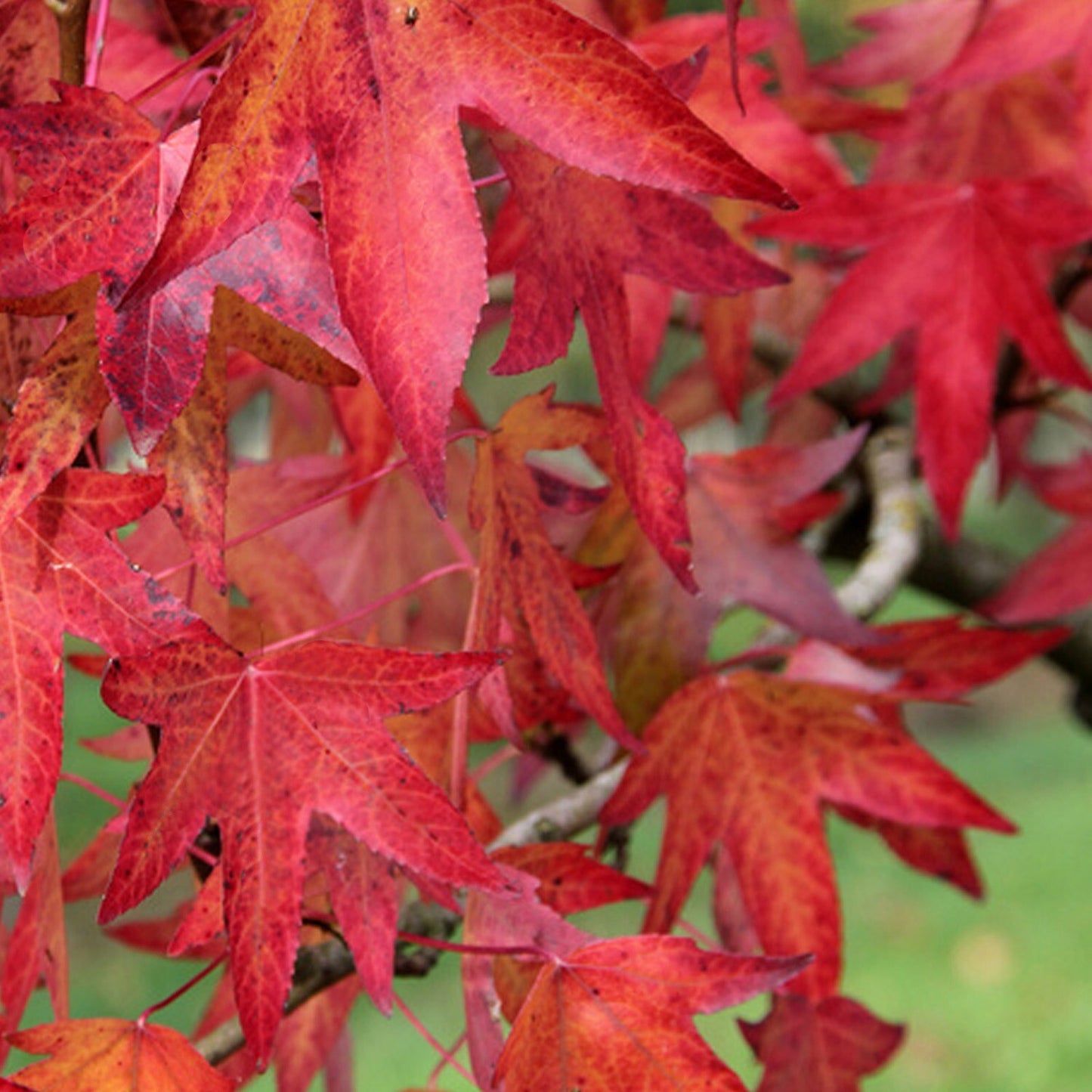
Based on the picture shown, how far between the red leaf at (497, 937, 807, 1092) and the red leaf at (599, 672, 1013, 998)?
6.3 inches

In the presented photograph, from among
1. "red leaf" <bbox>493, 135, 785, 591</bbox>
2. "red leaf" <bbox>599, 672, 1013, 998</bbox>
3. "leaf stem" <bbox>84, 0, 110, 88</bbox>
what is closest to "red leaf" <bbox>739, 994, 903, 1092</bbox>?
"red leaf" <bbox>599, 672, 1013, 998</bbox>

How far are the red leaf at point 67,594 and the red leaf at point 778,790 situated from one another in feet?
0.96

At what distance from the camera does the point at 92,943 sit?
3.88m

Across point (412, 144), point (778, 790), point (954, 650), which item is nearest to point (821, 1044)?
point (778, 790)

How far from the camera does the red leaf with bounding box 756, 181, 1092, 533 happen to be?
A: 0.91m

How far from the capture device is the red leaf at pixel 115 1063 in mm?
477

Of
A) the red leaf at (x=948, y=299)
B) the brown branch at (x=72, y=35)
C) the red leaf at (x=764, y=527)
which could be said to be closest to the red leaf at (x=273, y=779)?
the brown branch at (x=72, y=35)

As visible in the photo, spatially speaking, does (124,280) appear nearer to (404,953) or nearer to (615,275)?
(615,275)

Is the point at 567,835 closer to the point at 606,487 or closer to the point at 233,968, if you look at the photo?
the point at 606,487

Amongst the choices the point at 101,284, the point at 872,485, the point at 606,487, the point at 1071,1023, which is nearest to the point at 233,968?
the point at 101,284

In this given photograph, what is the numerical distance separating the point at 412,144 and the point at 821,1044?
493 millimetres

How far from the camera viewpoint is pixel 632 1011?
50cm

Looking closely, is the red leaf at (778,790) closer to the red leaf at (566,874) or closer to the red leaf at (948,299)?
the red leaf at (566,874)

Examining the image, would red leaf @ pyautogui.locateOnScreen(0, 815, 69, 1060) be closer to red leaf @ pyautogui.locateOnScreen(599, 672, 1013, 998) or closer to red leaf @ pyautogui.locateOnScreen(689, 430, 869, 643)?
red leaf @ pyautogui.locateOnScreen(599, 672, 1013, 998)
